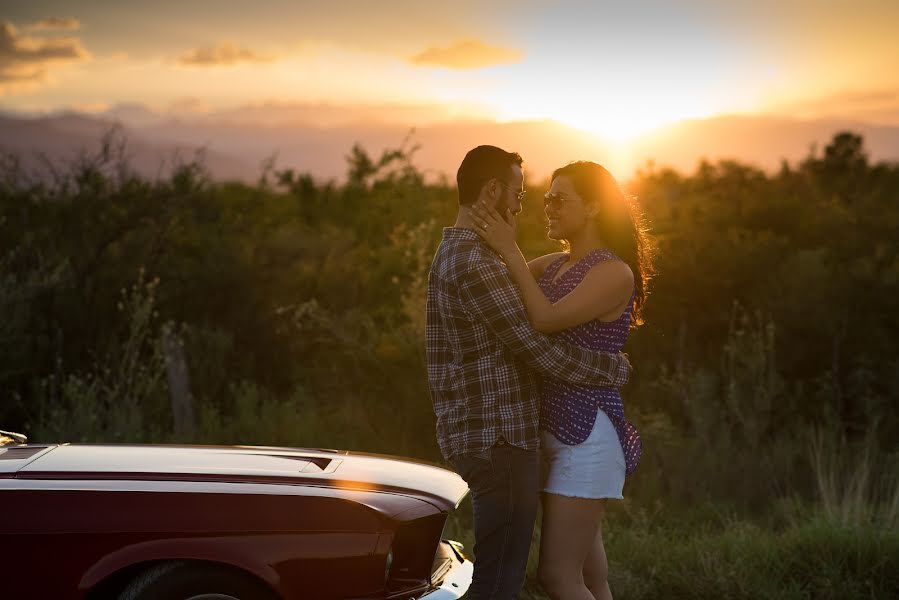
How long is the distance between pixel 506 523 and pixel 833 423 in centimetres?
799

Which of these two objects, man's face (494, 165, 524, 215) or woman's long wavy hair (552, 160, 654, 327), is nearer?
man's face (494, 165, 524, 215)

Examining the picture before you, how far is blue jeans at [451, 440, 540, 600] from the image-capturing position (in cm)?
380

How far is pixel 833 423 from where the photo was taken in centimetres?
1090

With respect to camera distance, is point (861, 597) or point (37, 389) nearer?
point (861, 597)

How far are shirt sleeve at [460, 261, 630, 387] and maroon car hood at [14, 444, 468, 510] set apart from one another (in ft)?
2.23

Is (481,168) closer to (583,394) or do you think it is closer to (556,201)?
(556,201)

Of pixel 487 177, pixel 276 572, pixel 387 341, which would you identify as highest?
pixel 487 177

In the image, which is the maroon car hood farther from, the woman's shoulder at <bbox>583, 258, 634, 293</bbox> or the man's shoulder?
the woman's shoulder at <bbox>583, 258, 634, 293</bbox>

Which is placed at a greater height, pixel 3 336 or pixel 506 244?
pixel 506 244

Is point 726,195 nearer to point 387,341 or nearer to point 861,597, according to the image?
point 387,341

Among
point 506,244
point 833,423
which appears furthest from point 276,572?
point 833,423

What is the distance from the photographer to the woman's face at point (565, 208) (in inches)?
162

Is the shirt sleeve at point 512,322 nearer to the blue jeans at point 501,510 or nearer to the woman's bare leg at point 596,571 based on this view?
the blue jeans at point 501,510

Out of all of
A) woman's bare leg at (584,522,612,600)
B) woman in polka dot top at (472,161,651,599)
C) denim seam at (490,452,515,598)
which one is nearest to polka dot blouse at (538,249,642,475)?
woman in polka dot top at (472,161,651,599)
